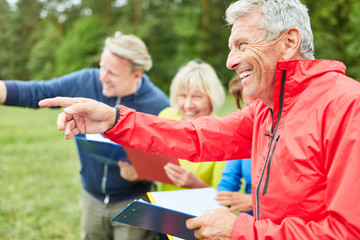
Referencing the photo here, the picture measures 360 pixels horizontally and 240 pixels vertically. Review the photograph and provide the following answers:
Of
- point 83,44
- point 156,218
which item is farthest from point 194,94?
point 83,44

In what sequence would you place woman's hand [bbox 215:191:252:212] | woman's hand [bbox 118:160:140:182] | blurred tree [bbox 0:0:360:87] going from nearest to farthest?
woman's hand [bbox 215:191:252:212] → woman's hand [bbox 118:160:140:182] → blurred tree [bbox 0:0:360:87]

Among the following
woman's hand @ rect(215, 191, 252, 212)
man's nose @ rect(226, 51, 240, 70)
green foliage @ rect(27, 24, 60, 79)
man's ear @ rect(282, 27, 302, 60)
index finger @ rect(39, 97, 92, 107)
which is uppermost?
man's ear @ rect(282, 27, 302, 60)

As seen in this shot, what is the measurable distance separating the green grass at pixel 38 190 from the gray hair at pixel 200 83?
81.5 inches

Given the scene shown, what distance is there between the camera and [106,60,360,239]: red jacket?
109cm

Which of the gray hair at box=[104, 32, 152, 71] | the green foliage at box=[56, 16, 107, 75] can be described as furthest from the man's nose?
the green foliage at box=[56, 16, 107, 75]

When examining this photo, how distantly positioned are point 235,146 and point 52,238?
Result: 3.33 m

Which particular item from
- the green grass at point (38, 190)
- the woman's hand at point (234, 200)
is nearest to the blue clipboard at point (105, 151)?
the woman's hand at point (234, 200)

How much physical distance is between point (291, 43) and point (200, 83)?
4.80 feet

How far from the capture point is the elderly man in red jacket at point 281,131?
1.12 m

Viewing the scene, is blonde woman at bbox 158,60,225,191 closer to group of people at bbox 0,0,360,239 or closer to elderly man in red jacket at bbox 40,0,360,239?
group of people at bbox 0,0,360,239

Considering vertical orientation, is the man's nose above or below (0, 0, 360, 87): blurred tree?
above

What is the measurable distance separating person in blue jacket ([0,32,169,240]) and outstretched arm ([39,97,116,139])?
50.9 inches

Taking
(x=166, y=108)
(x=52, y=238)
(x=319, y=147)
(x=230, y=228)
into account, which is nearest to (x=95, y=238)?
(x=166, y=108)

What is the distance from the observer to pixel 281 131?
53.5 inches
